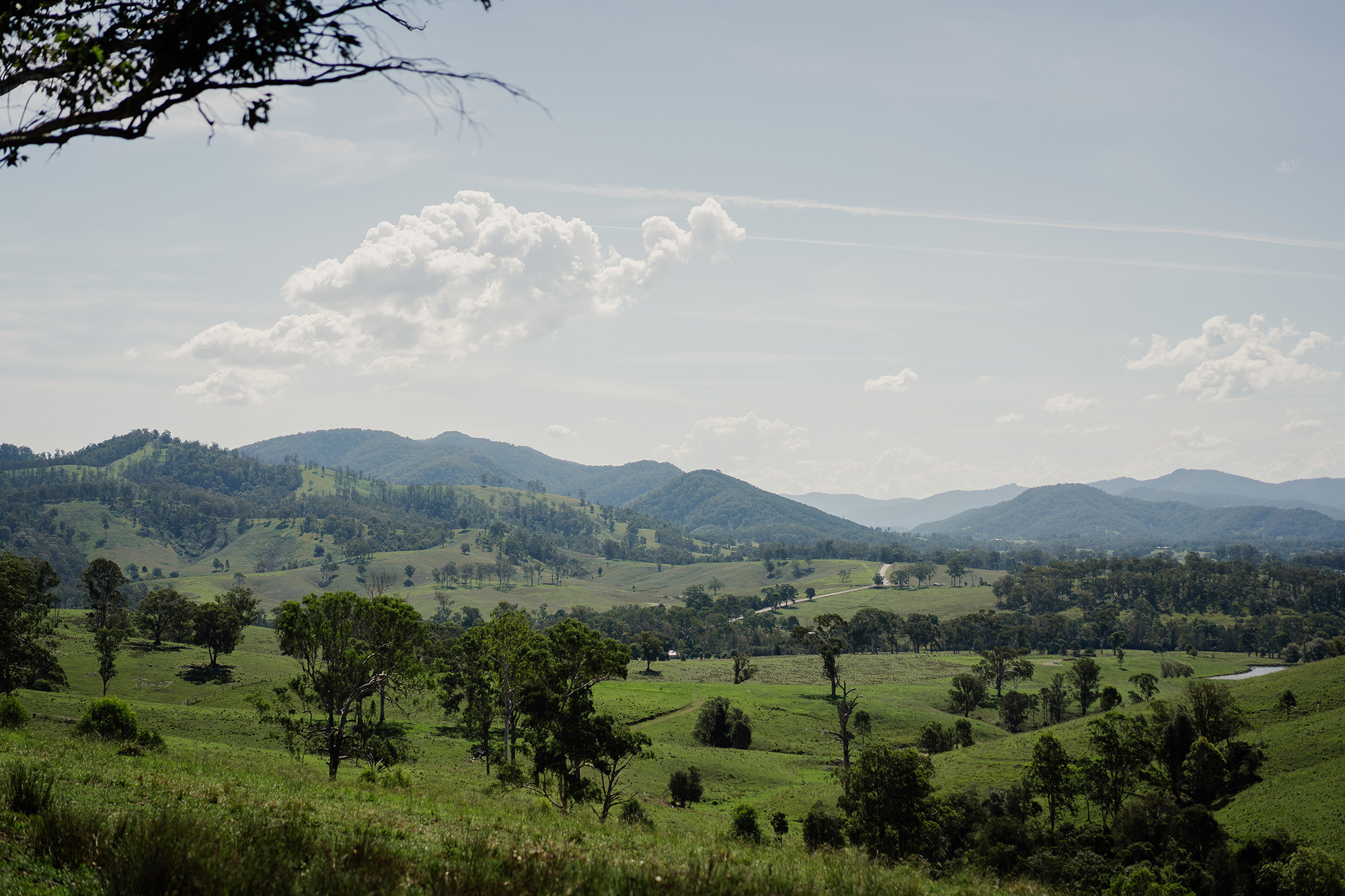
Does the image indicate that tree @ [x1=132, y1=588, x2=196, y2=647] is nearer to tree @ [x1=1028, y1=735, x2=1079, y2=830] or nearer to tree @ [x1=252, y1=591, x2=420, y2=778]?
tree @ [x1=252, y1=591, x2=420, y2=778]

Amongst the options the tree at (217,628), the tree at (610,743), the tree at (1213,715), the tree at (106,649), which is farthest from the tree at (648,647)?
the tree at (610,743)

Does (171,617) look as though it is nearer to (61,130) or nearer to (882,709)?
(882,709)

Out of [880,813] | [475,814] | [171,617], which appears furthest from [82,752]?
[171,617]

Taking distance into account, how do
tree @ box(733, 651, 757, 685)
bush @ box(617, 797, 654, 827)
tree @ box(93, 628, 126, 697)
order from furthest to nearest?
tree @ box(733, 651, 757, 685) < tree @ box(93, 628, 126, 697) < bush @ box(617, 797, 654, 827)

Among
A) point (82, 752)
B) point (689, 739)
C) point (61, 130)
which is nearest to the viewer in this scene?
point (61, 130)

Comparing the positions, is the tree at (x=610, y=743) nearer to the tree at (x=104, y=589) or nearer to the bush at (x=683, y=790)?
the bush at (x=683, y=790)

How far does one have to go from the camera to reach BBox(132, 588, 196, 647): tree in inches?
4439

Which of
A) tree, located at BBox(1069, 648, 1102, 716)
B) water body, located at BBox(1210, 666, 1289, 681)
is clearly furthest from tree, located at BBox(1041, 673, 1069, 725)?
water body, located at BBox(1210, 666, 1289, 681)

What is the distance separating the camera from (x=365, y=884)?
7.32m

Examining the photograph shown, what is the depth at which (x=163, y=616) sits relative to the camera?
373 ft

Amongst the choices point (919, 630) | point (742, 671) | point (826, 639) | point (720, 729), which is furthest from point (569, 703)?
point (919, 630)

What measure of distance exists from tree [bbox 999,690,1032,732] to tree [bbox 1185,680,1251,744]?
3769cm

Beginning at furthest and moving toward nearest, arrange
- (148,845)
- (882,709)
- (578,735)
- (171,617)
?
(171,617) < (882,709) < (578,735) < (148,845)

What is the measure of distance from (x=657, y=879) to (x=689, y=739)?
8454 cm
